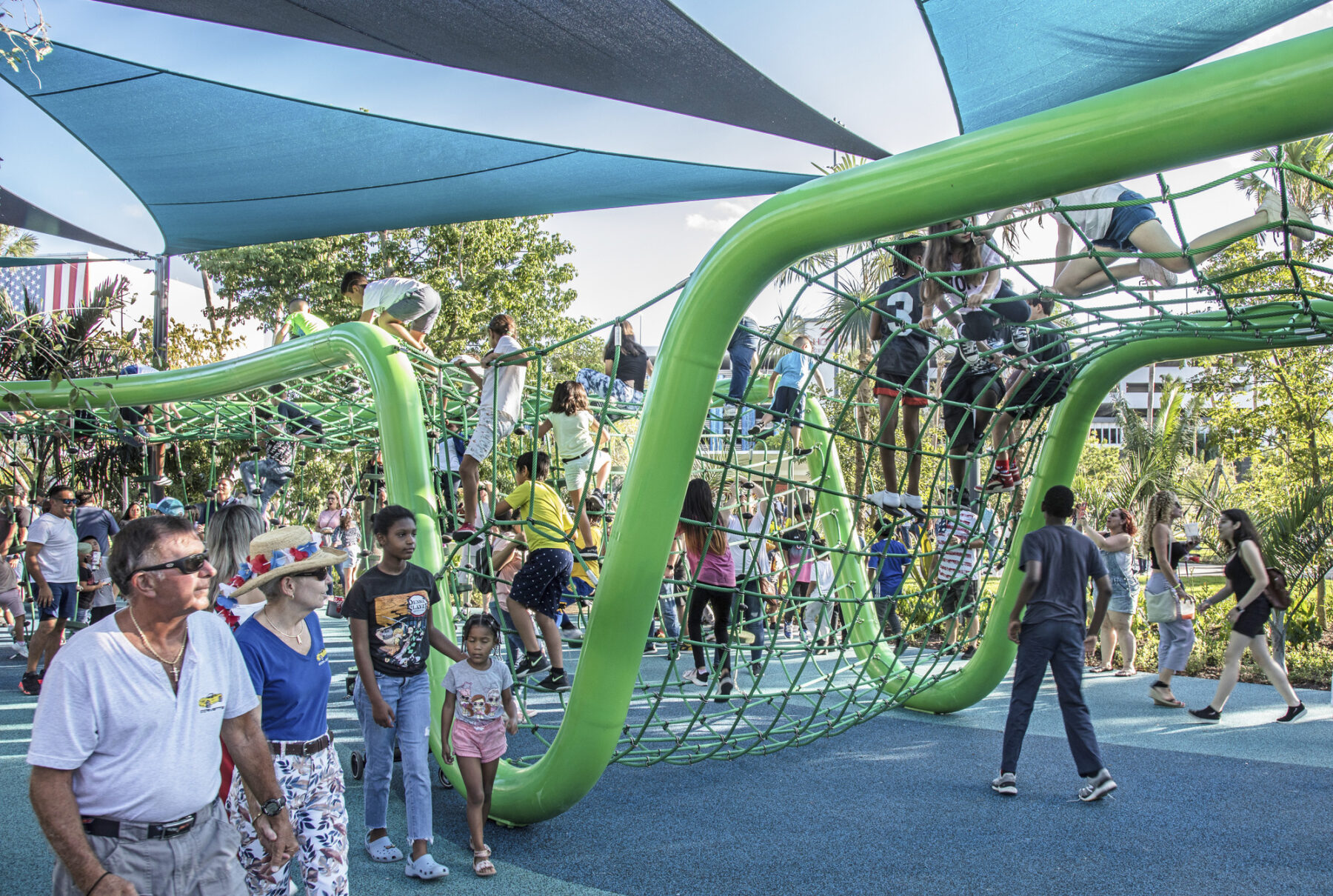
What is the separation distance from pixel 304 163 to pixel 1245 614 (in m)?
6.13

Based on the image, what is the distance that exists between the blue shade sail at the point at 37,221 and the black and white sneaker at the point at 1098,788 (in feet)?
26.4

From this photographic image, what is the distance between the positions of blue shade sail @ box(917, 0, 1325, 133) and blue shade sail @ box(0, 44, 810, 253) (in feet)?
4.90

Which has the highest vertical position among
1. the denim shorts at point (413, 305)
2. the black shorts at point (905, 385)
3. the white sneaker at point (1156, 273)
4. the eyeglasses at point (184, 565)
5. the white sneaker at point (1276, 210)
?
the denim shorts at point (413, 305)

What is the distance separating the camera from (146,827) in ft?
5.58

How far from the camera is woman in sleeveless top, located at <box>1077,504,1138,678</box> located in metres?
6.35

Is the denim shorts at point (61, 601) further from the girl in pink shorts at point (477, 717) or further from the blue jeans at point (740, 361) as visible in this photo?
the blue jeans at point (740, 361)

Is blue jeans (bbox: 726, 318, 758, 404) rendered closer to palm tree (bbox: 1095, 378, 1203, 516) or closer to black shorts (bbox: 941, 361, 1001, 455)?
black shorts (bbox: 941, 361, 1001, 455)

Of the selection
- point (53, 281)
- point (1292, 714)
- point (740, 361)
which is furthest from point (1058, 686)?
point (53, 281)

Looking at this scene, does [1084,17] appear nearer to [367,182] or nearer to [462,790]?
[462,790]

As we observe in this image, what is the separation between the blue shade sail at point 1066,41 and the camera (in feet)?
10.6

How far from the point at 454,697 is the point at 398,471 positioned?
1.21 metres

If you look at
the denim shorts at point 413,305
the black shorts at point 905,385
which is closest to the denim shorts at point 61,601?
the denim shorts at point 413,305

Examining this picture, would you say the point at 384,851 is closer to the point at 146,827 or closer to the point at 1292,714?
the point at 146,827

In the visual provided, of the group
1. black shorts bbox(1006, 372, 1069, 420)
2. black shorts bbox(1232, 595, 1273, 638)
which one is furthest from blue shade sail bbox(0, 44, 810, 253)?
black shorts bbox(1232, 595, 1273, 638)
